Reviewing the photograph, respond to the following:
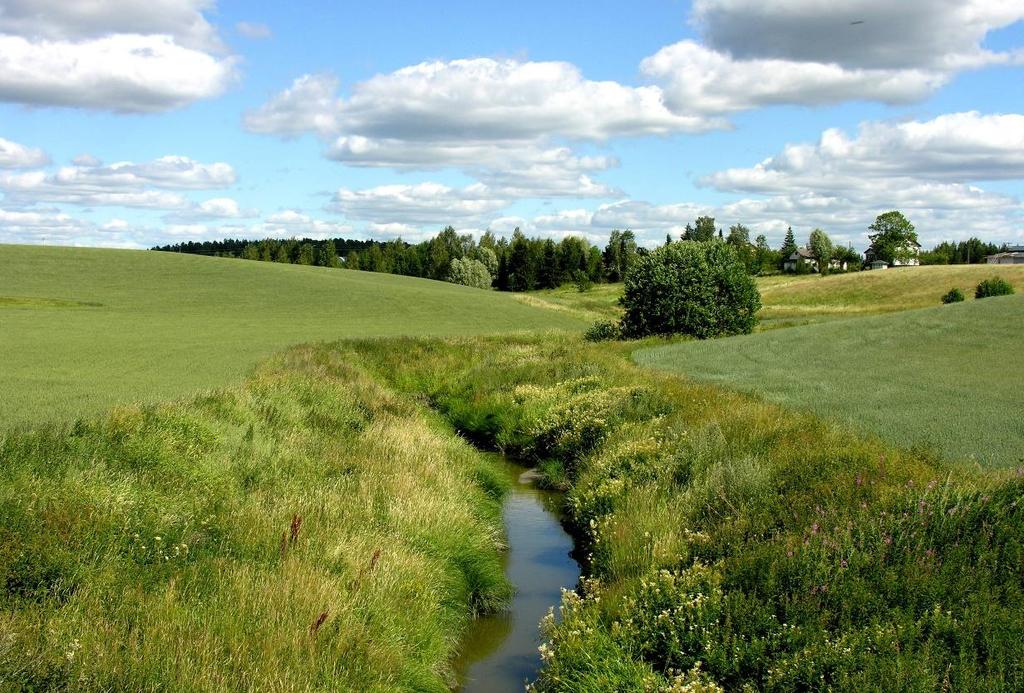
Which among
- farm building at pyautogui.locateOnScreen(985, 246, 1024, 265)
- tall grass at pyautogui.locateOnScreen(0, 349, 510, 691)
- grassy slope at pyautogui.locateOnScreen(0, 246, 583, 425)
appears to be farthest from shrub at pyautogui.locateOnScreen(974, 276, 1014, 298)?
farm building at pyautogui.locateOnScreen(985, 246, 1024, 265)

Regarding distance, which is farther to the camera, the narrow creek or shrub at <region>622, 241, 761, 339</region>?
shrub at <region>622, 241, 761, 339</region>

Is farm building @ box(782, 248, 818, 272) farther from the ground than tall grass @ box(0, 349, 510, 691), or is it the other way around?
farm building @ box(782, 248, 818, 272)

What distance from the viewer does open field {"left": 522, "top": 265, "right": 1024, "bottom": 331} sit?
75938 mm

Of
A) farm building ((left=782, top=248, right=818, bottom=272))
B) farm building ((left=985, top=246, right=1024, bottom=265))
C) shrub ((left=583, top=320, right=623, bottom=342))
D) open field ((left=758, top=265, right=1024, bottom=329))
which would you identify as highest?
farm building ((left=985, top=246, right=1024, bottom=265))

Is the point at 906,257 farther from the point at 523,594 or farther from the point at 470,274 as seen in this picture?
the point at 523,594

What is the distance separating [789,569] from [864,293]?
3372 inches

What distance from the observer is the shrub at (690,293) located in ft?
150

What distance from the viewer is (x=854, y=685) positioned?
22.8ft

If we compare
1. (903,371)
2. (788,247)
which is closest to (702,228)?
(788,247)

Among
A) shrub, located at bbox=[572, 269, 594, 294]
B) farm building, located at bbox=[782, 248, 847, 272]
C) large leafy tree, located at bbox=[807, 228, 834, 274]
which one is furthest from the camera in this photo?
large leafy tree, located at bbox=[807, 228, 834, 274]

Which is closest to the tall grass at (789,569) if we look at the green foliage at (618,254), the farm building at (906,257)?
the green foliage at (618,254)

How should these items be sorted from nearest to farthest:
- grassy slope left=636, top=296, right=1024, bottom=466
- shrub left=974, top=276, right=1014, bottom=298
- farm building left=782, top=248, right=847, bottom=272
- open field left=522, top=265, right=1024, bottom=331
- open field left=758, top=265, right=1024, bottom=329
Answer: grassy slope left=636, top=296, right=1024, bottom=466
shrub left=974, top=276, right=1014, bottom=298
open field left=522, top=265, right=1024, bottom=331
open field left=758, top=265, right=1024, bottom=329
farm building left=782, top=248, right=847, bottom=272

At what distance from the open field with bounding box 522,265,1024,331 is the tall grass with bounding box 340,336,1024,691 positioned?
57.0m

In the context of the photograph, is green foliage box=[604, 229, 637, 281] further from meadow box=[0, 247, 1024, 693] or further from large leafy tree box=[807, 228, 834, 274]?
meadow box=[0, 247, 1024, 693]
